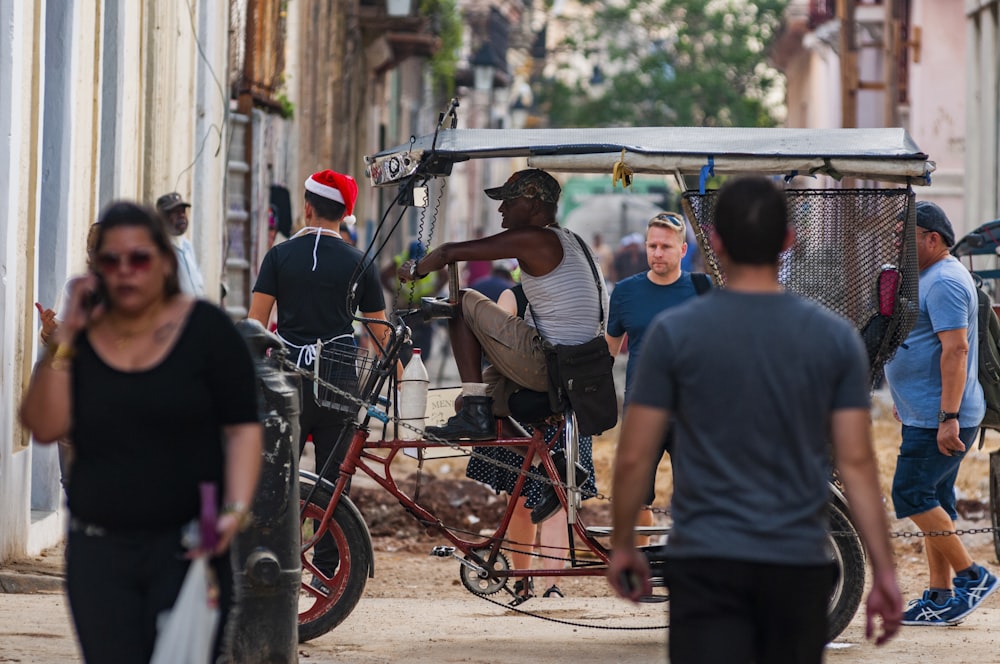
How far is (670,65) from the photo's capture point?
5244cm

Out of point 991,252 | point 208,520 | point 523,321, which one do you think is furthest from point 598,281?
point 991,252

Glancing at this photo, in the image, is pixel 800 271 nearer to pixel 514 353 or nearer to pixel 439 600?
pixel 514 353

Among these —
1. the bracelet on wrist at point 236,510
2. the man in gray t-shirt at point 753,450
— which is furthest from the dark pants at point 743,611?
the bracelet on wrist at point 236,510

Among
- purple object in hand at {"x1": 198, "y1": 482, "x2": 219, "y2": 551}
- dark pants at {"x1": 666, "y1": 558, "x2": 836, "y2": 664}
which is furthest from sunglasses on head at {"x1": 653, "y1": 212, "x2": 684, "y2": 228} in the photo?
purple object in hand at {"x1": 198, "y1": 482, "x2": 219, "y2": 551}

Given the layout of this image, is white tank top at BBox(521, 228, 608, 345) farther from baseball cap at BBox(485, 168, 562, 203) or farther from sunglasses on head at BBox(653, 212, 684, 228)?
sunglasses on head at BBox(653, 212, 684, 228)

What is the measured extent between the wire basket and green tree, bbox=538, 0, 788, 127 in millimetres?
44110

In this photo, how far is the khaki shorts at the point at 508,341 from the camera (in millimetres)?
7445

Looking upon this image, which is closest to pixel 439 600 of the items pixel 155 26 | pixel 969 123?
pixel 155 26

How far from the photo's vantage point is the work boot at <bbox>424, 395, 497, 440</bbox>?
7449 millimetres

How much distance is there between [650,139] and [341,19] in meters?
17.6

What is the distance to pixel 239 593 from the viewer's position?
264 inches

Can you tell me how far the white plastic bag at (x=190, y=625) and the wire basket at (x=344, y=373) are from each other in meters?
3.09

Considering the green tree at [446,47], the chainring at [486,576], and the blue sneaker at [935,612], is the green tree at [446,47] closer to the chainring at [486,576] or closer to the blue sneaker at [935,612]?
the blue sneaker at [935,612]

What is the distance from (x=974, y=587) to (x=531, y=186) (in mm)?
→ 2905
